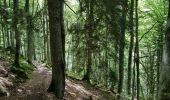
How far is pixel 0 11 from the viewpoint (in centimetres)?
1028

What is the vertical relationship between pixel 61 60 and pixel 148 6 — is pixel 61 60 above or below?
below

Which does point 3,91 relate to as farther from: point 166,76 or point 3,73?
point 166,76

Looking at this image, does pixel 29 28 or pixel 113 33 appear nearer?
pixel 113 33

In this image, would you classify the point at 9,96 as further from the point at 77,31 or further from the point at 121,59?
the point at 121,59

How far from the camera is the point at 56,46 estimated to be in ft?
34.3

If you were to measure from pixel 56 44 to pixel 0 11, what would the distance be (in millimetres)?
2429

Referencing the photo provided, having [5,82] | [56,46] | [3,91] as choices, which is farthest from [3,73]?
[56,46]

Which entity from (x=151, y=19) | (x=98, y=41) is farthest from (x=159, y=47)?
(x=98, y=41)

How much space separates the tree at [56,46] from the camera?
33.0 feet

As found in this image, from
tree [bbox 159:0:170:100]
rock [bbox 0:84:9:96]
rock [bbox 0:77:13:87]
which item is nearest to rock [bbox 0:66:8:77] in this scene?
rock [bbox 0:77:13:87]

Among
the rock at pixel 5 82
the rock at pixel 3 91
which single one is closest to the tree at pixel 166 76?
the rock at pixel 3 91

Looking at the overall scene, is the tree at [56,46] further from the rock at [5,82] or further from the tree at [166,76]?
the tree at [166,76]

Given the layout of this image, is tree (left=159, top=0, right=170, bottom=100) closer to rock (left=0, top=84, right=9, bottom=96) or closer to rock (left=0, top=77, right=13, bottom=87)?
rock (left=0, top=84, right=9, bottom=96)

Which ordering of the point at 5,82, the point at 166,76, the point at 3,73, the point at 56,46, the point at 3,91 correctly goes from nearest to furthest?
the point at 166,76 → the point at 3,91 → the point at 56,46 → the point at 5,82 → the point at 3,73
